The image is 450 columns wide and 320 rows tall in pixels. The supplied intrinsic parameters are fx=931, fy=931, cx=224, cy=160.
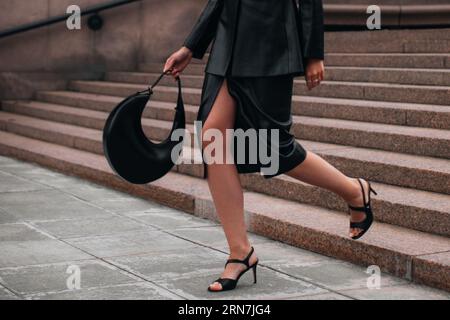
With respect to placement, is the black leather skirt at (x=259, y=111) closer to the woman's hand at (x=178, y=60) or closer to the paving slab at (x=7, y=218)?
the woman's hand at (x=178, y=60)

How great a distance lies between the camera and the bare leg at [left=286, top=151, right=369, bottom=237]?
16.0 ft

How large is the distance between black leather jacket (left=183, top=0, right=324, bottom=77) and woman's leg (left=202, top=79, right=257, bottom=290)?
0.14 m

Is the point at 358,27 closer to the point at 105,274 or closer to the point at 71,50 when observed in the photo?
the point at 71,50

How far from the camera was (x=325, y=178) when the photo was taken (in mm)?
4918

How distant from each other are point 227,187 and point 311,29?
90 cm

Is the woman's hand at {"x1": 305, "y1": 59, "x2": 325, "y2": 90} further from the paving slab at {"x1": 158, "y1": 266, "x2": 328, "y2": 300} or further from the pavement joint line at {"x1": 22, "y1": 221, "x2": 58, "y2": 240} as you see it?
the pavement joint line at {"x1": 22, "y1": 221, "x2": 58, "y2": 240}

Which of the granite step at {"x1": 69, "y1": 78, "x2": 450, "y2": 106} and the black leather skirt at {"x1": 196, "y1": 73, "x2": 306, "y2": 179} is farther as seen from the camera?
the granite step at {"x1": 69, "y1": 78, "x2": 450, "y2": 106}

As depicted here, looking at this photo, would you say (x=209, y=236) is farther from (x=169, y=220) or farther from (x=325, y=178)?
(x=325, y=178)

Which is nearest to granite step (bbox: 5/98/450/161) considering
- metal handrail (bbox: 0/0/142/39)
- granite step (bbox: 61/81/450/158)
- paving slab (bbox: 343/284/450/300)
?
granite step (bbox: 61/81/450/158)

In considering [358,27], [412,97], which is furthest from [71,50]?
[412,97]

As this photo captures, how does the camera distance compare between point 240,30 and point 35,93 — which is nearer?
point 240,30

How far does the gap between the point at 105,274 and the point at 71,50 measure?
841 cm

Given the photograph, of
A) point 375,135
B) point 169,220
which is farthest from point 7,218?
point 375,135

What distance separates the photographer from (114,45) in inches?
522
